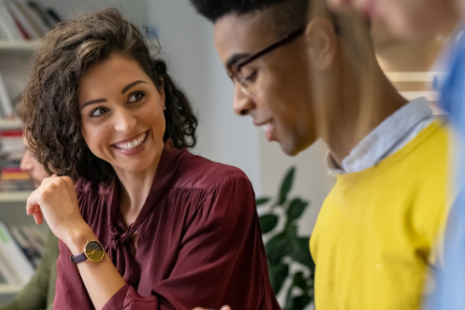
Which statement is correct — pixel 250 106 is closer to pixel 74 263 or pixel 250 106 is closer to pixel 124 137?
pixel 124 137

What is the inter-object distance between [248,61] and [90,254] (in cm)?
61

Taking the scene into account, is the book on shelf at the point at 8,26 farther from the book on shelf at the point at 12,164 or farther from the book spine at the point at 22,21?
the book on shelf at the point at 12,164

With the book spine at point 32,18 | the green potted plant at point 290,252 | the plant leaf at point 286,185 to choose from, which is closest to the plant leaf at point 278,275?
the green potted plant at point 290,252

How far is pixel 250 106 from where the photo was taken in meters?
0.62

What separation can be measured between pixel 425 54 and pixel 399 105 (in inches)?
4.4

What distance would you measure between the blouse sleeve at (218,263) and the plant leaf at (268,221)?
820 millimetres

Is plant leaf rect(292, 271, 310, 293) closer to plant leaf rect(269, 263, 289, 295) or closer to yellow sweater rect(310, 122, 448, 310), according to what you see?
plant leaf rect(269, 263, 289, 295)

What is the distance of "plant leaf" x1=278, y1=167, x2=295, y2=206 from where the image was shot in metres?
1.83

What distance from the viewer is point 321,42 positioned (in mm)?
547

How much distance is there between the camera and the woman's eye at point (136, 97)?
1.07 m

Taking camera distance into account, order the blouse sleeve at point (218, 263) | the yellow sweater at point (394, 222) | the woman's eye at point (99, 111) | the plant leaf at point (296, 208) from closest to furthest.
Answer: the yellow sweater at point (394, 222), the blouse sleeve at point (218, 263), the woman's eye at point (99, 111), the plant leaf at point (296, 208)

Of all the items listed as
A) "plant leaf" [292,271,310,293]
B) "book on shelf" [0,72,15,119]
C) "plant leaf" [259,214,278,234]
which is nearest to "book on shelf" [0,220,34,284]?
"book on shelf" [0,72,15,119]

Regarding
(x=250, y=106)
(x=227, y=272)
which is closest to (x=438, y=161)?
(x=250, y=106)

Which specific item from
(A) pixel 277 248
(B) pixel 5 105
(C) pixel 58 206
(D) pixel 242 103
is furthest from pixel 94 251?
(B) pixel 5 105
